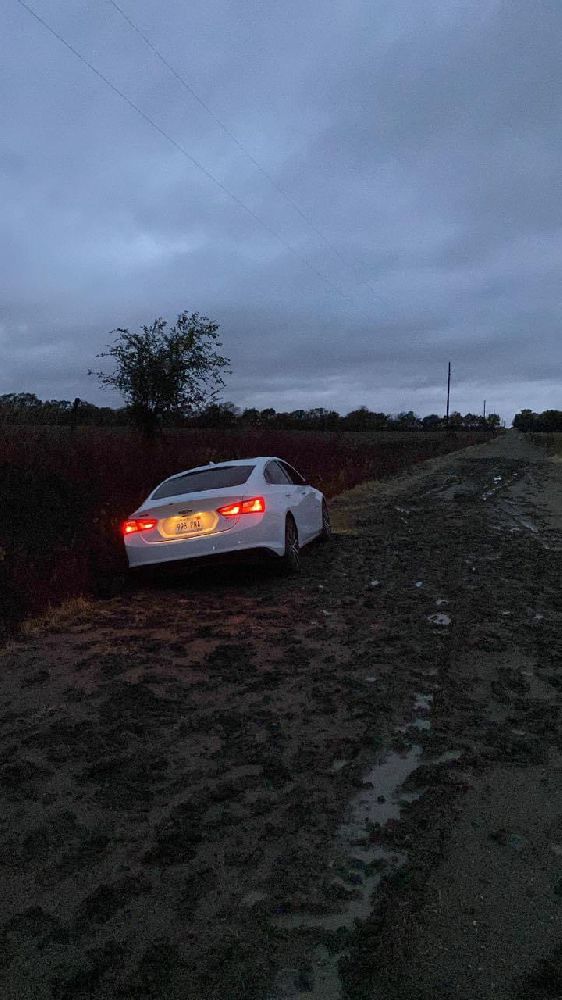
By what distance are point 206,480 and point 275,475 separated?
43.9 inches

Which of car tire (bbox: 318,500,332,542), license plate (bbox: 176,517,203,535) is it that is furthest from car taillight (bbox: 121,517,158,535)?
car tire (bbox: 318,500,332,542)

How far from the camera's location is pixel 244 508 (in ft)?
28.9

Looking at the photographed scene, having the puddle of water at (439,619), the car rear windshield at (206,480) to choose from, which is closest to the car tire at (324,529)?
the car rear windshield at (206,480)

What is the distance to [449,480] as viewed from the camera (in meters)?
26.0

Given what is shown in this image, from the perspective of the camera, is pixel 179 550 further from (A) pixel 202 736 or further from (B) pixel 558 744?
(B) pixel 558 744

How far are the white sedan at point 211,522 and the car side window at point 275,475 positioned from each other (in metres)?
0.26

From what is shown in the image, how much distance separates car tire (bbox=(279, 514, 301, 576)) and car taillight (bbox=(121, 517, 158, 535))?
159 cm

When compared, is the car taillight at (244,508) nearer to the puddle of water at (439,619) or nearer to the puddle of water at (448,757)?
the puddle of water at (439,619)

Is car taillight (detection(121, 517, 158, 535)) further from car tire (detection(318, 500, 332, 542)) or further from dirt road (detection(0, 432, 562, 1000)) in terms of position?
car tire (detection(318, 500, 332, 542))

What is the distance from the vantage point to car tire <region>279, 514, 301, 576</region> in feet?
31.1

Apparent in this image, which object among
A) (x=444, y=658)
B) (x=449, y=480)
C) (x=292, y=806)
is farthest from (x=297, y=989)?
(x=449, y=480)

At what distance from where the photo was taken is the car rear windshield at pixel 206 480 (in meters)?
9.34

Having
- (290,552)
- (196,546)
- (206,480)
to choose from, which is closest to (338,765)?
(196,546)

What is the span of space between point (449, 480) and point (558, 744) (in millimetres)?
22263
